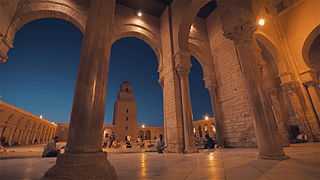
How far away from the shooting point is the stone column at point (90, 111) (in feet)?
6.91

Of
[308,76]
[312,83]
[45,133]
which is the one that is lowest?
[45,133]

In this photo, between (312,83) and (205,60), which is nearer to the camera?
(312,83)

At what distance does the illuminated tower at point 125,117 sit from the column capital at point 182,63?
27.8 meters

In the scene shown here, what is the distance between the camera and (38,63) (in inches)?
1661

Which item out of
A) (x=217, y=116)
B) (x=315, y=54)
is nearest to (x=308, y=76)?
(x=315, y=54)

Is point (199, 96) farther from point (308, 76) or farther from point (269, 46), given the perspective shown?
point (308, 76)

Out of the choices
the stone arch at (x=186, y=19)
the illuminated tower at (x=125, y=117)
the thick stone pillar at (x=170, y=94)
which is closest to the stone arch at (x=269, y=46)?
the stone arch at (x=186, y=19)

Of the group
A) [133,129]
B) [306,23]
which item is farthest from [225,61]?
[133,129]

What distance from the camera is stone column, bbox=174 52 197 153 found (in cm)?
652

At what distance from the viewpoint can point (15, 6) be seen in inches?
248

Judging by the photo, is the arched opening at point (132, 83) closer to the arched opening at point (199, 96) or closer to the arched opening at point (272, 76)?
the arched opening at point (199, 96)

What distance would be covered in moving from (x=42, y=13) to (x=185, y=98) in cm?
742

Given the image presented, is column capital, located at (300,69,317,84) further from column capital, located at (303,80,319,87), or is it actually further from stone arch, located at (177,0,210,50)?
stone arch, located at (177,0,210,50)

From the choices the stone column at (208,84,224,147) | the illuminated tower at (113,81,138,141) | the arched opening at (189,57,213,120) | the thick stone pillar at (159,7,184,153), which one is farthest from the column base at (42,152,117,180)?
the arched opening at (189,57,213,120)
